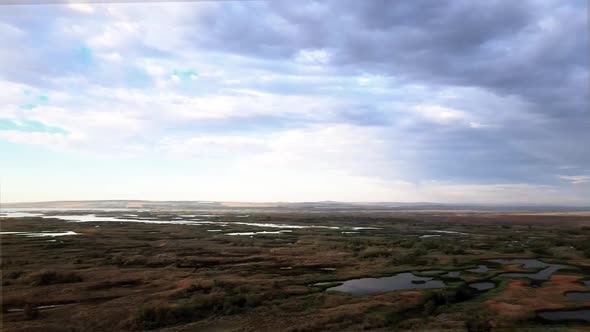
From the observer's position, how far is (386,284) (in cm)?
3122

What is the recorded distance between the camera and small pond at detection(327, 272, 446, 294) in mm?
29047

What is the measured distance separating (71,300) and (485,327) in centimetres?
2747

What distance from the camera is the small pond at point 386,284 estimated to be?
29.0 meters

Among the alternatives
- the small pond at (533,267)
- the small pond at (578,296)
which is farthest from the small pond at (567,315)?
the small pond at (533,267)

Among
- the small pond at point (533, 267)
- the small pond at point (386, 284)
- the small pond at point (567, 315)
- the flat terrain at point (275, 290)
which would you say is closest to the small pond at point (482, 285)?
the flat terrain at point (275, 290)

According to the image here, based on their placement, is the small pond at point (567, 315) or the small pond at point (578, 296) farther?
the small pond at point (578, 296)

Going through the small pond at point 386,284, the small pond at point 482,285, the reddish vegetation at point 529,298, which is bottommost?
the small pond at point 386,284

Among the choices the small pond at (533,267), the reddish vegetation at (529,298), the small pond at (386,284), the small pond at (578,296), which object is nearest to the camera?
the reddish vegetation at (529,298)

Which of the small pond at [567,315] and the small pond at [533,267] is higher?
the small pond at [567,315]

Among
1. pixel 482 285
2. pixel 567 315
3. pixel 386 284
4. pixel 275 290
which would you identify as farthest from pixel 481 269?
pixel 275 290

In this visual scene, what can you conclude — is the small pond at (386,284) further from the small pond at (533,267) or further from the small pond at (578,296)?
the small pond at (578,296)

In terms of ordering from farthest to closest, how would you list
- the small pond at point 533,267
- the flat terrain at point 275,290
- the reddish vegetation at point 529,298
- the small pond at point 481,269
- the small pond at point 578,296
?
the small pond at point 481,269 → the small pond at point 533,267 → the small pond at point 578,296 → the reddish vegetation at point 529,298 → the flat terrain at point 275,290

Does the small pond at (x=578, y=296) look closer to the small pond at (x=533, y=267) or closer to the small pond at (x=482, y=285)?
the small pond at (x=482, y=285)

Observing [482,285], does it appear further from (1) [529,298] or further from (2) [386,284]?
(2) [386,284]
